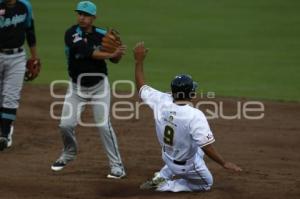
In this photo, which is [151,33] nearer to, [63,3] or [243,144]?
[63,3]

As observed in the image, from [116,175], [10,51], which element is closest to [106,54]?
[116,175]

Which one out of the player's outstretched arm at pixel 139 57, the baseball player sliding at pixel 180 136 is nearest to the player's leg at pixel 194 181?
the baseball player sliding at pixel 180 136

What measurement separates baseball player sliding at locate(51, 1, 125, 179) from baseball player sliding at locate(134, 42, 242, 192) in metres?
0.60

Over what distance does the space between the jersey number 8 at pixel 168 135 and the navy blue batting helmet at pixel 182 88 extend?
0.33 m

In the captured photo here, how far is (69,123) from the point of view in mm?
8555

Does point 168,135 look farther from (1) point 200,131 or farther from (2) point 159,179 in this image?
(2) point 159,179

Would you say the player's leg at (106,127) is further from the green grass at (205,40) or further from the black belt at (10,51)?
the green grass at (205,40)

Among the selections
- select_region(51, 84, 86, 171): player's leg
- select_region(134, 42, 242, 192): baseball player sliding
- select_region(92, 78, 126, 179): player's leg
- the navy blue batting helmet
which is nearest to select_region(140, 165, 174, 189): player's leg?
select_region(134, 42, 242, 192): baseball player sliding

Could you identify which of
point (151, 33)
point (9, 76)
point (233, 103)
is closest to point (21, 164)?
point (9, 76)

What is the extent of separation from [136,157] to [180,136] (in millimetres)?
2100

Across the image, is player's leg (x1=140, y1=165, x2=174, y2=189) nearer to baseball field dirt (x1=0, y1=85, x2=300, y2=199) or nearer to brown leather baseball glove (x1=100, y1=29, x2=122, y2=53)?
baseball field dirt (x1=0, y1=85, x2=300, y2=199)

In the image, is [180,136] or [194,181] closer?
[180,136]

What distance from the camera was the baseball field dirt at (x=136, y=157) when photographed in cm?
800

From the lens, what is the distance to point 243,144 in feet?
33.8
